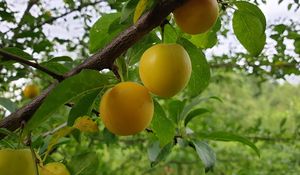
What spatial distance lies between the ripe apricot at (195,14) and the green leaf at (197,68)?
0.44ft

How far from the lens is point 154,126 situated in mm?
879

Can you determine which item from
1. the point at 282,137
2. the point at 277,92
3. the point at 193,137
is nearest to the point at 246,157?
the point at 282,137

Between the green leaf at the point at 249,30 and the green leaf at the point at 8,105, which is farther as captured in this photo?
the green leaf at the point at 8,105

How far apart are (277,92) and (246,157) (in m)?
13.3

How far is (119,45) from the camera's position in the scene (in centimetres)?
69

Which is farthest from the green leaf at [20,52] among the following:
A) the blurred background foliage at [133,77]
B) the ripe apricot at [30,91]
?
the ripe apricot at [30,91]

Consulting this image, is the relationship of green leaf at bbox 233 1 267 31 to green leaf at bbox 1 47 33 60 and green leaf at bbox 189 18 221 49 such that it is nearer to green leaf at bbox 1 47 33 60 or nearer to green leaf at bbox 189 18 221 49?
green leaf at bbox 189 18 221 49

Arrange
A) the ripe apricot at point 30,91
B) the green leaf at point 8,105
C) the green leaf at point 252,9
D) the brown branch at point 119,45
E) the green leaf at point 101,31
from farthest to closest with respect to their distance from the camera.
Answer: the ripe apricot at point 30,91 < the green leaf at point 8,105 < the green leaf at point 101,31 < the green leaf at point 252,9 < the brown branch at point 119,45

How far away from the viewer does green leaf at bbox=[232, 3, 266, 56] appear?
820mm

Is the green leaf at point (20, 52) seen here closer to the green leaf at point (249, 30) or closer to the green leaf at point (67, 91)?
the green leaf at point (67, 91)

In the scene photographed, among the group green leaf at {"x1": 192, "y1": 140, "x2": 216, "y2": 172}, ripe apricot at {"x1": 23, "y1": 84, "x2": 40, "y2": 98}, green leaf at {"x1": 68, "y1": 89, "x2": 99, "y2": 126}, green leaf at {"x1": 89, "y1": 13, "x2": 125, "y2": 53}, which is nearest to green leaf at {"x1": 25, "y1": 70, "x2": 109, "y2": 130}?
green leaf at {"x1": 68, "y1": 89, "x2": 99, "y2": 126}

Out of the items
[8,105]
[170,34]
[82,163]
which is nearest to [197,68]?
[170,34]

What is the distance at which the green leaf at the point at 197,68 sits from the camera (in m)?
0.82

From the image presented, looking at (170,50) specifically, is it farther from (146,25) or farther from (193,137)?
(193,137)
